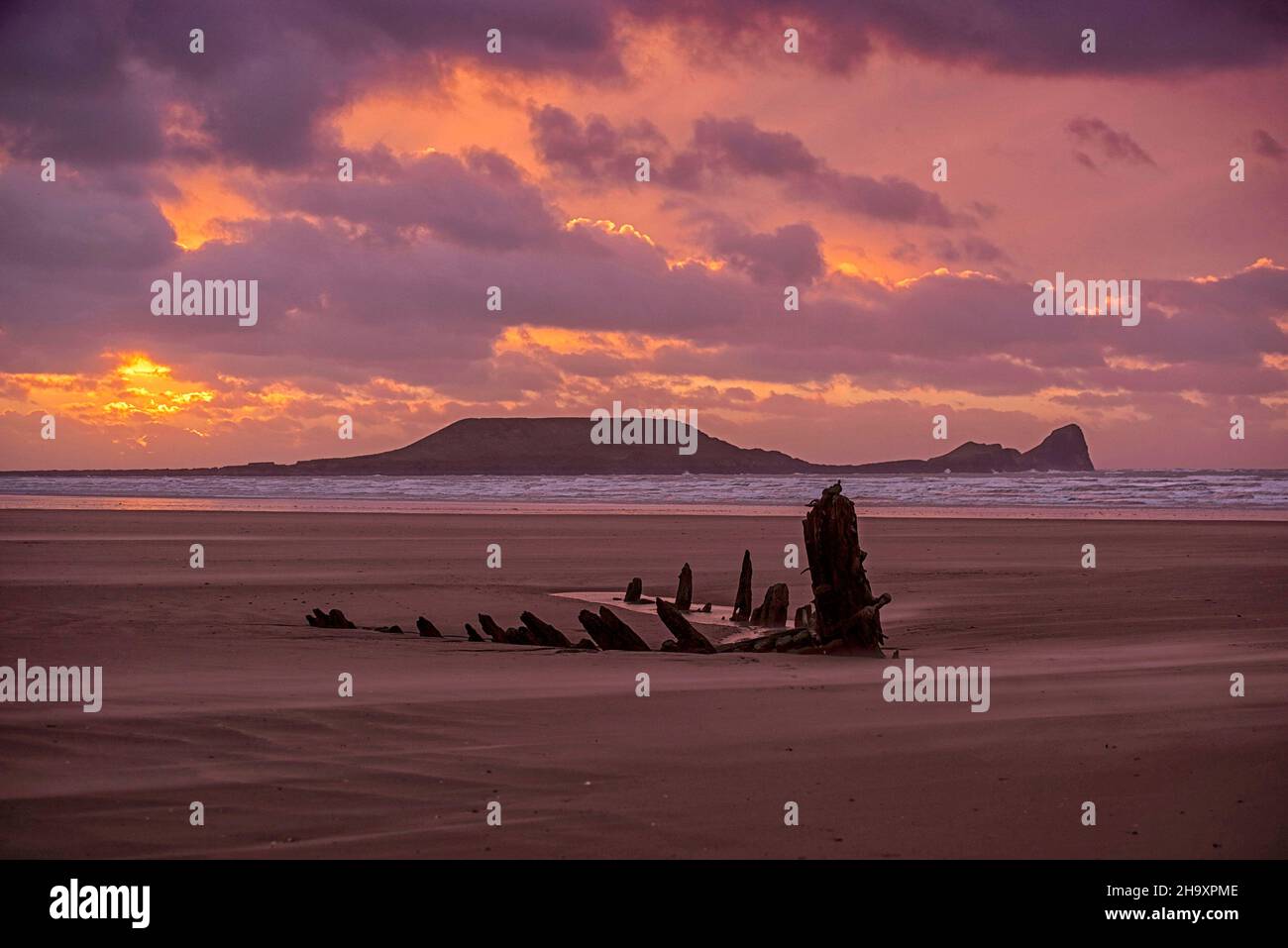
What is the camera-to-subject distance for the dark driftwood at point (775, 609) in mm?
16062

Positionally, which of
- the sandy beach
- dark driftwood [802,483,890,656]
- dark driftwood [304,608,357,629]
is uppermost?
dark driftwood [802,483,890,656]

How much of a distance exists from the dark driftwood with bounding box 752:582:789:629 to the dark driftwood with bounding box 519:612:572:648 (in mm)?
3950

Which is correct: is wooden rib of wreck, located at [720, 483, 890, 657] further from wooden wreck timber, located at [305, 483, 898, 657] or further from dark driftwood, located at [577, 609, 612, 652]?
dark driftwood, located at [577, 609, 612, 652]

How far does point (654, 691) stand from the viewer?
9.74 metres

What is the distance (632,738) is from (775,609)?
8619mm

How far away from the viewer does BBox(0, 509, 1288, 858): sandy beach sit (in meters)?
5.72

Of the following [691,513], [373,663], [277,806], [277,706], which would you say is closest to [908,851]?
[277,806]

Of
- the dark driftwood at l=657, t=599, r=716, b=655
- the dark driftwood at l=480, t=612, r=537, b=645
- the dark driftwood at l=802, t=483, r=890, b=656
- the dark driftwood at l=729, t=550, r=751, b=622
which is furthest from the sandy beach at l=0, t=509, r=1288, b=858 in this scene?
the dark driftwood at l=729, t=550, r=751, b=622

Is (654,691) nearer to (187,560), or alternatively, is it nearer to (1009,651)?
(1009,651)

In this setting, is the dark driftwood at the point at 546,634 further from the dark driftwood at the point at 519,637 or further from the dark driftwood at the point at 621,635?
the dark driftwood at the point at 621,635

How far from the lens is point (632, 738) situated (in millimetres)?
7824

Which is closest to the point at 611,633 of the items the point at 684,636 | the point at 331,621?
the point at 684,636

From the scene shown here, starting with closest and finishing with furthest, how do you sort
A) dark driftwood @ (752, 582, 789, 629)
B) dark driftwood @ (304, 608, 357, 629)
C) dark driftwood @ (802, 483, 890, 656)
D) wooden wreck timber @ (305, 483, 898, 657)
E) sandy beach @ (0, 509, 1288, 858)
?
sandy beach @ (0, 509, 1288, 858) < wooden wreck timber @ (305, 483, 898, 657) < dark driftwood @ (802, 483, 890, 656) < dark driftwood @ (304, 608, 357, 629) < dark driftwood @ (752, 582, 789, 629)

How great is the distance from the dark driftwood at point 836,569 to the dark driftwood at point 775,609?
335cm
